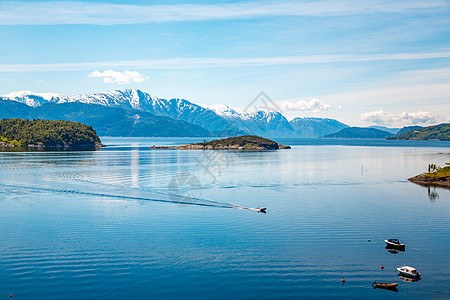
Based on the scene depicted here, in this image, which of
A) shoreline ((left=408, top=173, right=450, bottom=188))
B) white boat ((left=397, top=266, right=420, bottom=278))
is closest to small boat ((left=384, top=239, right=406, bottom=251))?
white boat ((left=397, top=266, right=420, bottom=278))

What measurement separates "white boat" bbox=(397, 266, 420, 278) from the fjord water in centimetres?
107

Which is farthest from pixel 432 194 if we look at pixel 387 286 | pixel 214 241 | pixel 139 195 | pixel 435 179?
pixel 139 195

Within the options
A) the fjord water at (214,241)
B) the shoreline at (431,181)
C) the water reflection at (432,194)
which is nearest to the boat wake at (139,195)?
the fjord water at (214,241)

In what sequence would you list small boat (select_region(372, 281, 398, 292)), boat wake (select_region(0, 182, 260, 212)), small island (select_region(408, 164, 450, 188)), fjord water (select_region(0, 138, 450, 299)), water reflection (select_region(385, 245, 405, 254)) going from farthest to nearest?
small island (select_region(408, 164, 450, 188))
boat wake (select_region(0, 182, 260, 212))
water reflection (select_region(385, 245, 405, 254))
small boat (select_region(372, 281, 398, 292))
fjord water (select_region(0, 138, 450, 299))

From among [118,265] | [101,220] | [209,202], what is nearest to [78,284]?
[118,265]

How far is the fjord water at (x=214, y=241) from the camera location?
4147 cm

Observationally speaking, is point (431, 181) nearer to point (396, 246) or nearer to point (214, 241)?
point (396, 246)

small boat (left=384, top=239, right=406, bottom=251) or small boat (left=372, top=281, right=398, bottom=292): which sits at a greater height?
small boat (left=384, top=239, right=406, bottom=251)

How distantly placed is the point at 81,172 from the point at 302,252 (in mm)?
113143

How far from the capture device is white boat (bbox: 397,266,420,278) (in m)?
44.0

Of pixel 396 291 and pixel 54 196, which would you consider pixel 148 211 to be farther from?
pixel 396 291

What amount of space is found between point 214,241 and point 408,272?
2779cm

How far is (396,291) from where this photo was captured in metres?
41.6

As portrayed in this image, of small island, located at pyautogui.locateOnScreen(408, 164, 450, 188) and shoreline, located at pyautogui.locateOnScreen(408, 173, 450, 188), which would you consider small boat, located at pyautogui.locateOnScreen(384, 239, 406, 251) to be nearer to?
shoreline, located at pyautogui.locateOnScreen(408, 173, 450, 188)
